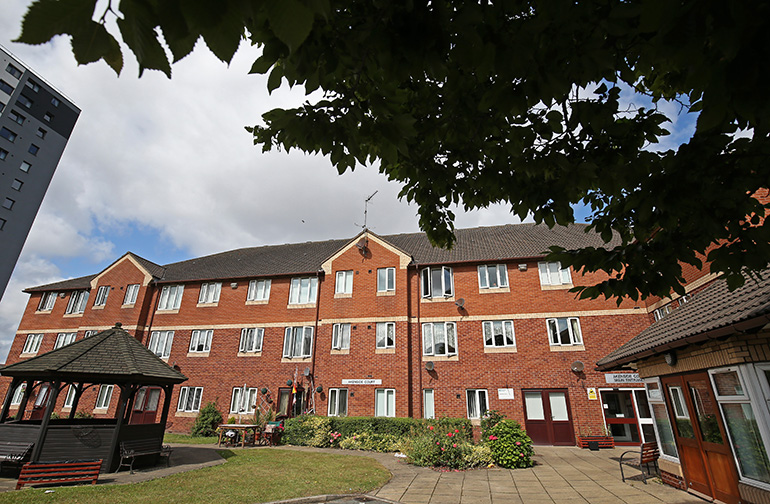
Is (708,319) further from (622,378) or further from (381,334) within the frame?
(381,334)

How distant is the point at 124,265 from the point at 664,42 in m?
31.8

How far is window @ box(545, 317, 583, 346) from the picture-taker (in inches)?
734

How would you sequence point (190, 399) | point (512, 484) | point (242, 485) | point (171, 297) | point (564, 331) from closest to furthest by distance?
point (242, 485) < point (512, 484) < point (564, 331) < point (190, 399) < point (171, 297)

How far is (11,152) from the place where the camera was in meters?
42.7

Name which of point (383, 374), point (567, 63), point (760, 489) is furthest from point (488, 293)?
point (567, 63)

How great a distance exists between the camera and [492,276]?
20.7 metres

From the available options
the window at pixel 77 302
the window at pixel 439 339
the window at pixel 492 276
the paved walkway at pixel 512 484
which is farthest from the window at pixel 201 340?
the window at pixel 492 276

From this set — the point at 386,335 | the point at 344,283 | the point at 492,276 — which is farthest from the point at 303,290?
the point at 492,276

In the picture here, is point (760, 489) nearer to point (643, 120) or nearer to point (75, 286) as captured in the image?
point (643, 120)

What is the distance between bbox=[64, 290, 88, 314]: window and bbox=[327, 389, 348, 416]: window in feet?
65.9

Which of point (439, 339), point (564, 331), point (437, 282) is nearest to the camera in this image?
point (564, 331)

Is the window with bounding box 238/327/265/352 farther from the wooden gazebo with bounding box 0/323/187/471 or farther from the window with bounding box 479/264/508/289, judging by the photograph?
the window with bounding box 479/264/508/289

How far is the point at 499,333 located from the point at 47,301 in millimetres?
32013

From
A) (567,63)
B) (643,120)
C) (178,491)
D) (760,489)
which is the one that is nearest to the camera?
(567,63)
